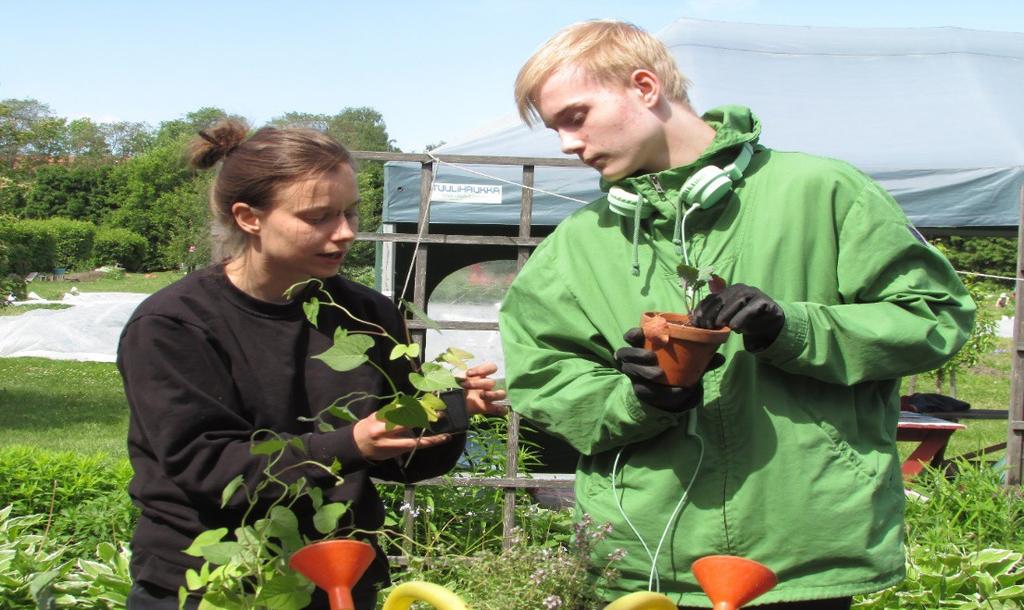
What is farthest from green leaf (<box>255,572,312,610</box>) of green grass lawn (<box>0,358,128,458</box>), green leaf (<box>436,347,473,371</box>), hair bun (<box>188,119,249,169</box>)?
green grass lawn (<box>0,358,128,458</box>)

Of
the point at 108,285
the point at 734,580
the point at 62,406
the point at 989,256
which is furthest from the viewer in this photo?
the point at 108,285

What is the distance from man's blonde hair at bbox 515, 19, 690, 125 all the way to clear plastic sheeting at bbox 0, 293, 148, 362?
44.0ft

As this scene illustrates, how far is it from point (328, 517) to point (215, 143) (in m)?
0.81

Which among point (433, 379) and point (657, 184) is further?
point (657, 184)

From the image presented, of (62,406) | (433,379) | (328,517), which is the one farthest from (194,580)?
(62,406)

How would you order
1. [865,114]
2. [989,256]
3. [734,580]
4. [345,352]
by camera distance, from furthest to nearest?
[989,256] → [865,114] → [345,352] → [734,580]

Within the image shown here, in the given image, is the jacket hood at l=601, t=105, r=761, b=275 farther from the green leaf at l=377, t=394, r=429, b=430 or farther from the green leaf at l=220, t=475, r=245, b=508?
the green leaf at l=220, t=475, r=245, b=508

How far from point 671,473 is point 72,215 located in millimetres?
45677

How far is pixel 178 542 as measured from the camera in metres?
1.67

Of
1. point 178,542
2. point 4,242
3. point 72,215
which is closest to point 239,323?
point 178,542

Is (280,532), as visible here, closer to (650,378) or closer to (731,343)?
(650,378)

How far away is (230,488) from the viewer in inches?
58.4

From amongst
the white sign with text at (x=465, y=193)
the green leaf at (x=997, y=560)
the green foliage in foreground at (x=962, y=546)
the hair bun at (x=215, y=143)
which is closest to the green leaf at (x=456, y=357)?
the hair bun at (x=215, y=143)

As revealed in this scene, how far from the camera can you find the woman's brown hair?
70.4 inches
